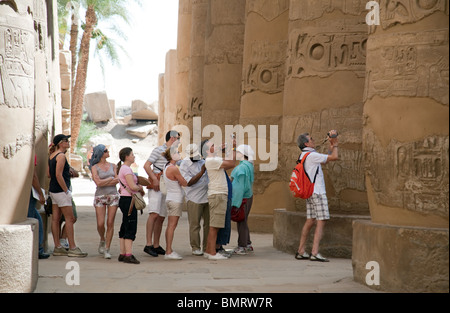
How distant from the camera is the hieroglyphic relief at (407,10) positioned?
661 centimetres

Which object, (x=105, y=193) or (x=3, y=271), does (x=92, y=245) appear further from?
(x=3, y=271)

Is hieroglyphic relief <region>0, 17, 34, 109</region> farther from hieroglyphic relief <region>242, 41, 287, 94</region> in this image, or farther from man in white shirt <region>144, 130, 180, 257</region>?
hieroglyphic relief <region>242, 41, 287, 94</region>

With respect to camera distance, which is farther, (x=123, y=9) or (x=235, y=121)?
(x=123, y=9)

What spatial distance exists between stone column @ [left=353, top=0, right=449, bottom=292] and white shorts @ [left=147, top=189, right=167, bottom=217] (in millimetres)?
3488

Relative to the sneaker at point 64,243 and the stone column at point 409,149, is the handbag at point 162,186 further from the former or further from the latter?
the stone column at point 409,149

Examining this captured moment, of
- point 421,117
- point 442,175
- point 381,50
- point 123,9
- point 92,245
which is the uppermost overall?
point 123,9

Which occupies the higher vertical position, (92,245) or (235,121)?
(235,121)

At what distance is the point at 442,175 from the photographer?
6.45m

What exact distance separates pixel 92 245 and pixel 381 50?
601cm

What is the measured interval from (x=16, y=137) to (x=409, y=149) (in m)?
3.58

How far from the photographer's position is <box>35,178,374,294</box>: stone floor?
712 centimetres

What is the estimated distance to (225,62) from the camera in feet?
51.3

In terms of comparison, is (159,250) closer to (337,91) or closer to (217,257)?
(217,257)
